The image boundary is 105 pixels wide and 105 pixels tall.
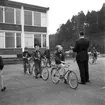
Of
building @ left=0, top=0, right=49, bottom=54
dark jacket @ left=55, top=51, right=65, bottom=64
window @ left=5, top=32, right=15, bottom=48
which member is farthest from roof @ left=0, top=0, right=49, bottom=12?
dark jacket @ left=55, top=51, right=65, bottom=64

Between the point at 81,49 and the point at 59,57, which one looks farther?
the point at 59,57

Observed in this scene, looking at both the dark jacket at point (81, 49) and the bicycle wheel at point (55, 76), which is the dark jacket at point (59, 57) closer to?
the bicycle wheel at point (55, 76)

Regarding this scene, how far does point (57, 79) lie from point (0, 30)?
57.6 feet

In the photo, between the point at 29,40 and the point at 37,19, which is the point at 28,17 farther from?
the point at 29,40

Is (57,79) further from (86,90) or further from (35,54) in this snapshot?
(35,54)

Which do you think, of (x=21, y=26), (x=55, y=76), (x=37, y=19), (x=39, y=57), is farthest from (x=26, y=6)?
(x=55, y=76)

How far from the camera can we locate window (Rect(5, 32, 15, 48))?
23.2 meters

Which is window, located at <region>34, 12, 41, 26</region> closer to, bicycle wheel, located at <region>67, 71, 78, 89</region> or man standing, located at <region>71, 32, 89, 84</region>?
man standing, located at <region>71, 32, 89, 84</region>

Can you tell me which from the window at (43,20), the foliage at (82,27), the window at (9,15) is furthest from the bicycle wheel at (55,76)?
the foliage at (82,27)

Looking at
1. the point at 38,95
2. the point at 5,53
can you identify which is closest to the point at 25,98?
the point at 38,95

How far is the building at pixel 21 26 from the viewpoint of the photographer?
902 inches

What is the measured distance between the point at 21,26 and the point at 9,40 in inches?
111

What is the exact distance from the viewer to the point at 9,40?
23500 millimetres

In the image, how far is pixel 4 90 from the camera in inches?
245
